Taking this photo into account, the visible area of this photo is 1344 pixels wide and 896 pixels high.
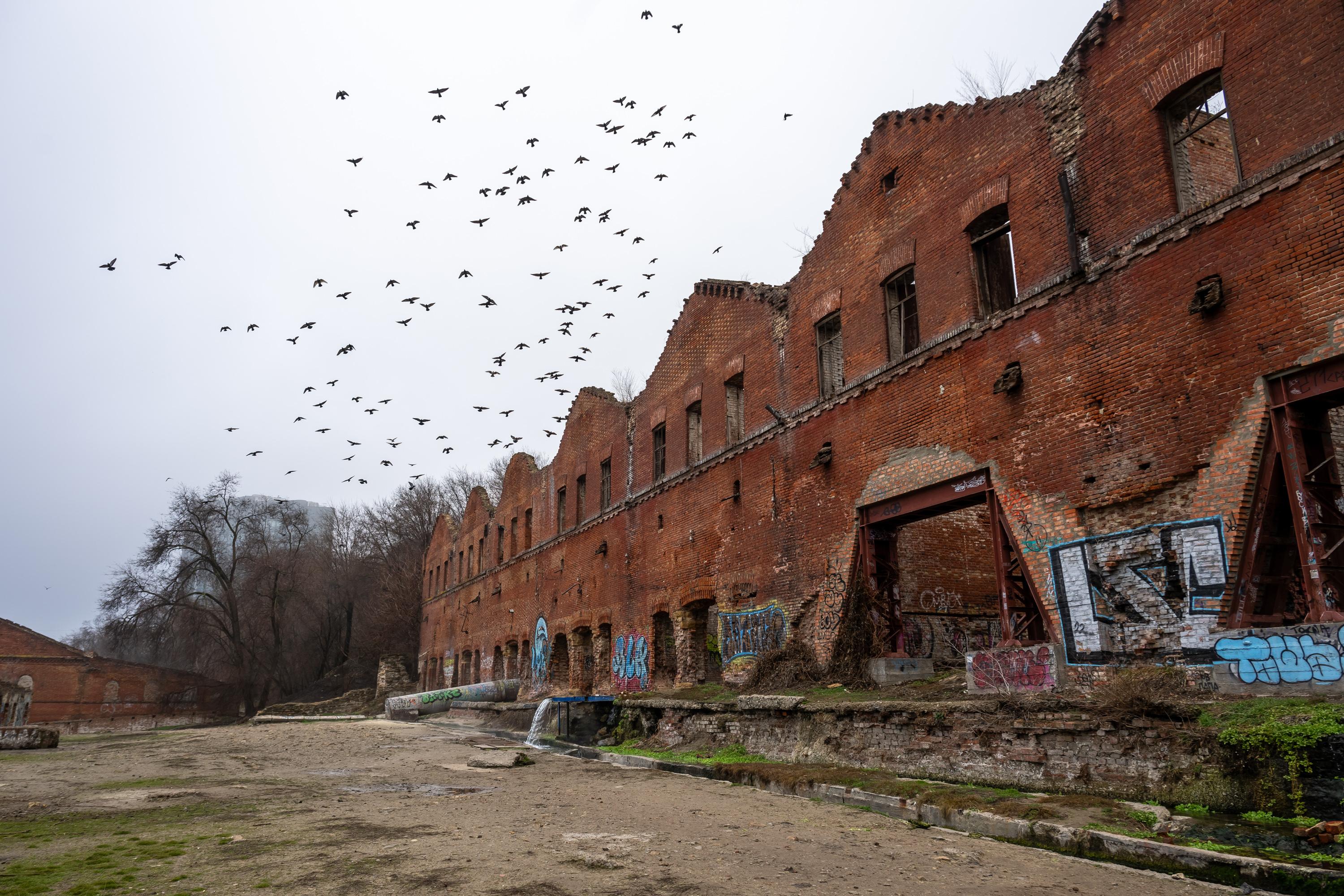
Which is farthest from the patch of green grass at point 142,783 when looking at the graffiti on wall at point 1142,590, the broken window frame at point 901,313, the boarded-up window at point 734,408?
the broken window frame at point 901,313

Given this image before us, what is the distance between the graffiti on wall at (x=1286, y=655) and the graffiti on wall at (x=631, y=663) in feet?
45.9

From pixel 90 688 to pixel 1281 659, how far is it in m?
45.4

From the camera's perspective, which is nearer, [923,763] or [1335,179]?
[1335,179]

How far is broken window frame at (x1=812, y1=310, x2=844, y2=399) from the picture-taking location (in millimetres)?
14641

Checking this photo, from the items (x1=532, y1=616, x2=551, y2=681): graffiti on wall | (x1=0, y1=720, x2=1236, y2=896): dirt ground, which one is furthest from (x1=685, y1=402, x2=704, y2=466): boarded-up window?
(x1=532, y1=616, x2=551, y2=681): graffiti on wall

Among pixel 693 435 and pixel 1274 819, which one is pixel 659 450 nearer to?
pixel 693 435

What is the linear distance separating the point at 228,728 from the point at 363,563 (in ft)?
79.6

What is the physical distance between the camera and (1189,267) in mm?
8547

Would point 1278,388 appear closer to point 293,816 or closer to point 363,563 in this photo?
point 293,816

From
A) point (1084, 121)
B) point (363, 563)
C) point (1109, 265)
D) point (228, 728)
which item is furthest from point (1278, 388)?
point (363, 563)

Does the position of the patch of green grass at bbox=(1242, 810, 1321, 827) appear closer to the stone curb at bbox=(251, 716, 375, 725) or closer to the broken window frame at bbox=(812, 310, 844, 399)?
the broken window frame at bbox=(812, 310, 844, 399)

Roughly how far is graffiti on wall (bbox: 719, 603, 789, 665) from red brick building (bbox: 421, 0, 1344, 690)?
0.22 feet

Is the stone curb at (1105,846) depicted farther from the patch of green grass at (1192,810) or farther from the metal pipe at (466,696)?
the metal pipe at (466,696)

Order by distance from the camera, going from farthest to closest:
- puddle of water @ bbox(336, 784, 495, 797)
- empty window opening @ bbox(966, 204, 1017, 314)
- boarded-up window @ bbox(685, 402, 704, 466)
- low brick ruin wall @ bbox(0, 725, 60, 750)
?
boarded-up window @ bbox(685, 402, 704, 466)
low brick ruin wall @ bbox(0, 725, 60, 750)
empty window opening @ bbox(966, 204, 1017, 314)
puddle of water @ bbox(336, 784, 495, 797)
